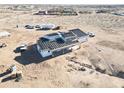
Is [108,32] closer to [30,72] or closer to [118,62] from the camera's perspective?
[118,62]

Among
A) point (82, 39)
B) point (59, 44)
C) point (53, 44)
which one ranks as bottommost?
point (82, 39)

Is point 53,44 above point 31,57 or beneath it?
above

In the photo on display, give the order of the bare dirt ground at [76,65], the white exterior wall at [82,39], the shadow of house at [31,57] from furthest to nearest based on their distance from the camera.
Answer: the white exterior wall at [82,39]
the shadow of house at [31,57]
the bare dirt ground at [76,65]

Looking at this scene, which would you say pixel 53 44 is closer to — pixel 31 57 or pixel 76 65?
pixel 31 57

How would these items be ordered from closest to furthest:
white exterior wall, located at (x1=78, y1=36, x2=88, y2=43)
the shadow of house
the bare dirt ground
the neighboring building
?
the bare dirt ground < the shadow of house < the neighboring building < white exterior wall, located at (x1=78, y1=36, x2=88, y2=43)

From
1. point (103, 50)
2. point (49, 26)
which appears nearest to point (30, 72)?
point (103, 50)

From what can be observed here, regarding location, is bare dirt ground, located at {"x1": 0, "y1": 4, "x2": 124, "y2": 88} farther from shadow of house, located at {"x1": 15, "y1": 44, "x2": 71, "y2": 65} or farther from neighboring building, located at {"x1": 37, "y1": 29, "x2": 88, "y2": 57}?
neighboring building, located at {"x1": 37, "y1": 29, "x2": 88, "y2": 57}

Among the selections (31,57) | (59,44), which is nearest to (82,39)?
(59,44)

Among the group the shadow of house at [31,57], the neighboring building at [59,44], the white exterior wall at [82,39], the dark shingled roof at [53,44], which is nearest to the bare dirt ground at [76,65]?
the shadow of house at [31,57]

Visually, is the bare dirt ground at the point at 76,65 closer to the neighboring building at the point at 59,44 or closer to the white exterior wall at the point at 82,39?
the white exterior wall at the point at 82,39

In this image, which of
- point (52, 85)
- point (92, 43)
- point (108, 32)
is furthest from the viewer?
point (108, 32)

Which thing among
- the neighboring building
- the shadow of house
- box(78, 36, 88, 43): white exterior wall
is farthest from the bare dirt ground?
the neighboring building
